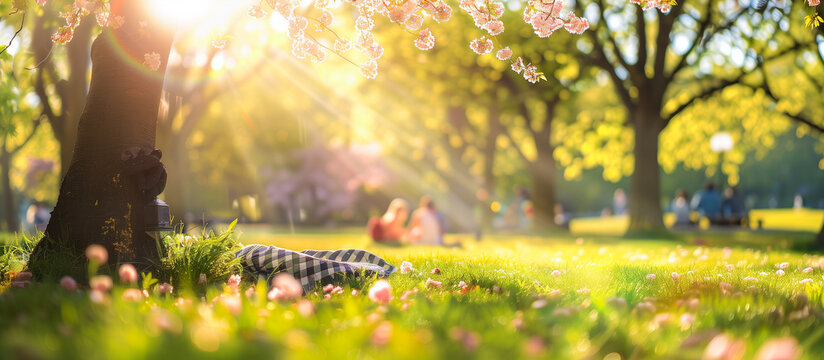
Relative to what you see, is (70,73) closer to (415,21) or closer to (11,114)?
(11,114)

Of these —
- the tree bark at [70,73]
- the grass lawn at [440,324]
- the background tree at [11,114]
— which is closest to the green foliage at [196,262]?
the grass lawn at [440,324]

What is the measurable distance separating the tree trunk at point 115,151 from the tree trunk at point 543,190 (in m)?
22.4

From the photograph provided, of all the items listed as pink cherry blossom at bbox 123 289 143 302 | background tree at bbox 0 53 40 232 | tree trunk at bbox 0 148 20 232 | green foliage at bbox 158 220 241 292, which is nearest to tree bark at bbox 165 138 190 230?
background tree at bbox 0 53 40 232

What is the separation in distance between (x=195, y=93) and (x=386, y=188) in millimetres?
27214

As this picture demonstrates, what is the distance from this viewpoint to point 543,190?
94.7 ft

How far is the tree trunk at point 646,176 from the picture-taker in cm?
1962

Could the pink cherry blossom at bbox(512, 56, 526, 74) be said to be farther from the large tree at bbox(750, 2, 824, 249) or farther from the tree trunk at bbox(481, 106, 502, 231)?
the tree trunk at bbox(481, 106, 502, 231)

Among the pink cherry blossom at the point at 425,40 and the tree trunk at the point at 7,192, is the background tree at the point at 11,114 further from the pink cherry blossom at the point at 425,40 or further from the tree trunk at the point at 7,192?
the pink cherry blossom at the point at 425,40

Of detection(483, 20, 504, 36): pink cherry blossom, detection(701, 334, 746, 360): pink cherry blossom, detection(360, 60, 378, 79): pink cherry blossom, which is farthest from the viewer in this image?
detection(360, 60, 378, 79): pink cherry blossom

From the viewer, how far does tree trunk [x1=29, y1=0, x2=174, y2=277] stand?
6.39m

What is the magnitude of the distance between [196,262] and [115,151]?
1466mm

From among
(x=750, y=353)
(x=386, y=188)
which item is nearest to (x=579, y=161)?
(x=386, y=188)

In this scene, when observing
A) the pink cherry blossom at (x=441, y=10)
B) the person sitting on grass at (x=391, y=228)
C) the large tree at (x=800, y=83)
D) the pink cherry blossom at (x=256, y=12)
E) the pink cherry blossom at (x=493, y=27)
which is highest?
the large tree at (x=800, y=83)

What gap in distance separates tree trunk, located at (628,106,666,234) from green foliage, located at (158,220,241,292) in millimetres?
15467
